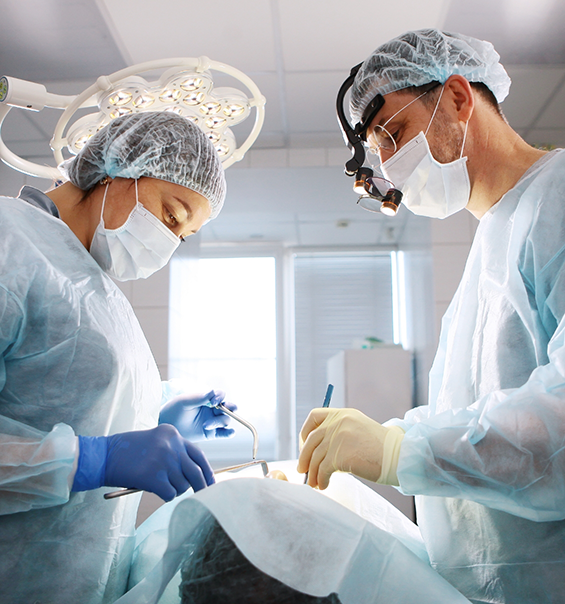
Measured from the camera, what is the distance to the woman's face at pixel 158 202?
4.32 ft

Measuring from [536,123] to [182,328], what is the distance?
2387 millimetres

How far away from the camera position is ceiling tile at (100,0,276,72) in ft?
6.82

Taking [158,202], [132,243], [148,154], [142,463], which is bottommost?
[142,463]

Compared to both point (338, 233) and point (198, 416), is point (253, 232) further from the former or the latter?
point (198, 416)

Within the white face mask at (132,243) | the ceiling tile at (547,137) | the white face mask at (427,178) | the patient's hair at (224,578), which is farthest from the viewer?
the ceiling tile at (547,137)

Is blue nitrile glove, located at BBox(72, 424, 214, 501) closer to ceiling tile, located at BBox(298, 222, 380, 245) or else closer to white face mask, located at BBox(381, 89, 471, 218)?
white face mask, located at BBox(381, 89, 471, 218)

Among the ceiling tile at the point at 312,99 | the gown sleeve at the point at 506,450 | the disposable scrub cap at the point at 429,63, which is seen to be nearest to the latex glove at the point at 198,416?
the gown sleeve at the point at 506,450

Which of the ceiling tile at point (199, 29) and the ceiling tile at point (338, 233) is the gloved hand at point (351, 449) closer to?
the ceiling tile at point (199, 29)

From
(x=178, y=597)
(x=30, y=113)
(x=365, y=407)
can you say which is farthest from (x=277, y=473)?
(x=30, y=113)

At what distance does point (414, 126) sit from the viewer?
1.23 metres

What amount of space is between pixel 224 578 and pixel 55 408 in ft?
1.57

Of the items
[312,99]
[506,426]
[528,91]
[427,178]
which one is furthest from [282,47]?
[506,426]

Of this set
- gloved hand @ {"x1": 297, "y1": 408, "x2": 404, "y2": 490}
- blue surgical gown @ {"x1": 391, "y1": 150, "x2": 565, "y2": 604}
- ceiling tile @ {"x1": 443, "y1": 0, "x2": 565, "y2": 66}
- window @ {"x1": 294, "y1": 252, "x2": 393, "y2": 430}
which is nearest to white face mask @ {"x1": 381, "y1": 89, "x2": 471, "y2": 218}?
blue surgical gown @ {"x1": 391, "y1": 150, "x2": 565, "y2": 604}

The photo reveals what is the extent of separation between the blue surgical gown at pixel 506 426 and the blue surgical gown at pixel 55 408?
0.58 metres
